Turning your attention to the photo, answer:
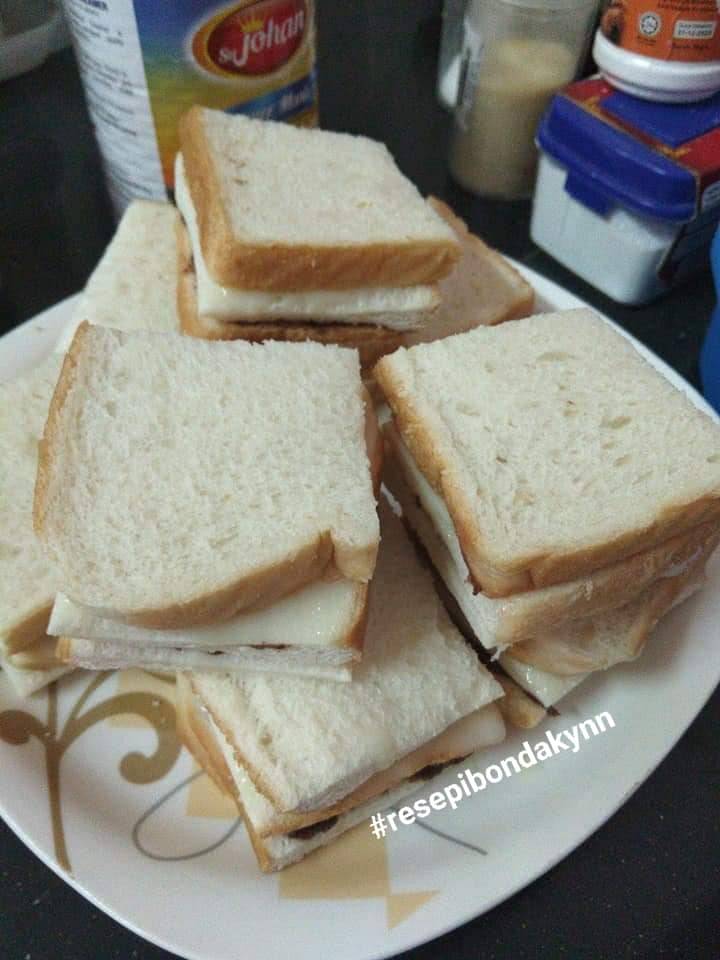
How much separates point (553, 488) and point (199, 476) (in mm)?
465

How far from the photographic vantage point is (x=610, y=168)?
150cm

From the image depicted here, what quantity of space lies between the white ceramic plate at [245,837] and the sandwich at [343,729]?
0.14ft

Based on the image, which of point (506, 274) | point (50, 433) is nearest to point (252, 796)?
point (50, 433)

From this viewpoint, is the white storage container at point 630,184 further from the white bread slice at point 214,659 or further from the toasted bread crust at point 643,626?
the white bread slice at point 214,659

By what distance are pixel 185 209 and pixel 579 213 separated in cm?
82

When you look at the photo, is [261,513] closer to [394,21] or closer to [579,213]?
[579,213]

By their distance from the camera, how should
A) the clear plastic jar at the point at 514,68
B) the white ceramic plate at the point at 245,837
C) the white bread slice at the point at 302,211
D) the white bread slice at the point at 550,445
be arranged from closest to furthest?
the white ceramic plate at the point at 245,837, the white bread slice at the point at 550,445, the white bread slice at the point at 302,211, the clear plastic jar at the point at 514,68

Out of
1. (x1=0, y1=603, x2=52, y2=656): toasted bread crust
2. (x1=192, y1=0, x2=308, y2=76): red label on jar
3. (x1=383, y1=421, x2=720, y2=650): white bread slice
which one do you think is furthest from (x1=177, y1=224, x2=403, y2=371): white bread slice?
(x1=0, y1=603, x2=52, y2=656): toasted bread crust

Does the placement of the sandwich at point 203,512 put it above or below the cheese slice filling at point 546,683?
above

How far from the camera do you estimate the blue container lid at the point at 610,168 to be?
144cm

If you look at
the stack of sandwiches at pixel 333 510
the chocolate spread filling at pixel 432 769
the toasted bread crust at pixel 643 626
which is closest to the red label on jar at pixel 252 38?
the stack of sandwiches at pixel 333 510

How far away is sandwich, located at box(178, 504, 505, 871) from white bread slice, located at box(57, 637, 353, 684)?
3 cm

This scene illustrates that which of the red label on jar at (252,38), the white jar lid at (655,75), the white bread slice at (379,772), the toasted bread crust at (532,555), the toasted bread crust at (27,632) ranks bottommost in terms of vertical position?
the white bread slice at (379,772)

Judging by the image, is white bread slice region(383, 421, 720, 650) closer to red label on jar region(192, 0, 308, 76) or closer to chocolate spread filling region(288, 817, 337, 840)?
chocolate spread filling region(288, 817, 337, 840)
